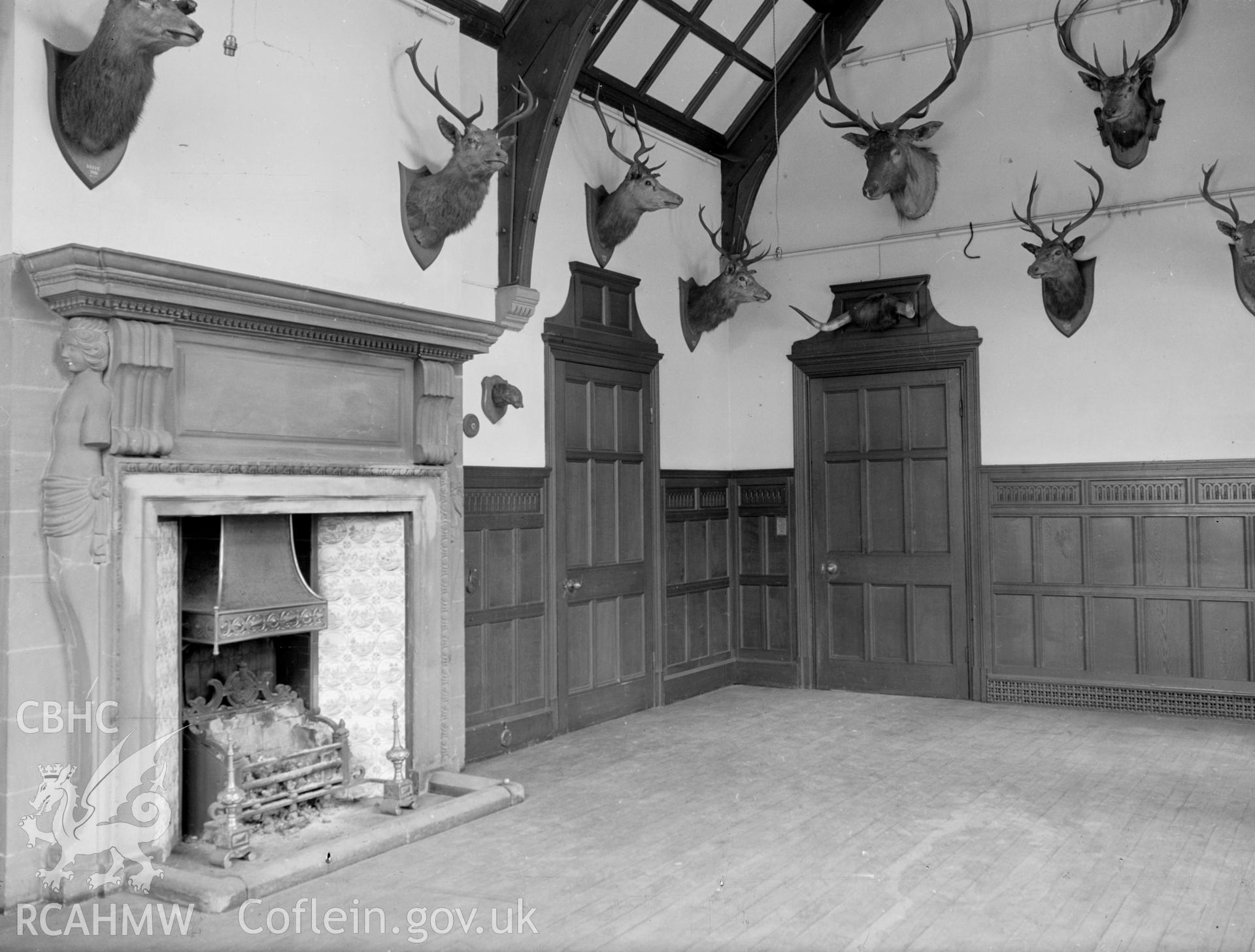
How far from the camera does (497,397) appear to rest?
627 centimetres

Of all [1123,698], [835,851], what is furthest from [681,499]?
[835,851]

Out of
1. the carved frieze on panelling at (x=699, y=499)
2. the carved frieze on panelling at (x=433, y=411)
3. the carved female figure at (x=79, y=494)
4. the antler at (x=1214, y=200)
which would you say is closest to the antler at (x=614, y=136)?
the carved frieze on panelling at (x=433, y=411)

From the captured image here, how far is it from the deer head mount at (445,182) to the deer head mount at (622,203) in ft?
Answer: 5.53

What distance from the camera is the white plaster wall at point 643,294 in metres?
6.51

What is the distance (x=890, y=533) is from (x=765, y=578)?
1.07m

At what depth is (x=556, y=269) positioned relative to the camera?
6938 mm

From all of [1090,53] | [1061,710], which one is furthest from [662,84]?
[1061,710]

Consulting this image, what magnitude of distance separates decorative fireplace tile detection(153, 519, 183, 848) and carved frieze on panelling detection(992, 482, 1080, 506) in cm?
554

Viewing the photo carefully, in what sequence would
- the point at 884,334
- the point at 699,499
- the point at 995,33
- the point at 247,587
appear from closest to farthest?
the point at 247,587, the point at 995,33, the point at 884,334, the point at 699,499

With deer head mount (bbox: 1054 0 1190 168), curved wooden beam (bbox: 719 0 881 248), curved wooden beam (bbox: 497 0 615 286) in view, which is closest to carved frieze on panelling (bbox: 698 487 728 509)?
curved wooden beam (bbox: 719 0 881 248)

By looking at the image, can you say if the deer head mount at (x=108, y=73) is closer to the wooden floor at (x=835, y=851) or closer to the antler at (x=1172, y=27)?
the wooden floor at (x=835, y=851)

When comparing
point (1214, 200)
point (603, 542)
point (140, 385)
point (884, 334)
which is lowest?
point (603, 542)

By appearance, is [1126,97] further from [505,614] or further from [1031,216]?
[505,614]

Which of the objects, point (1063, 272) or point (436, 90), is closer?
point (436, 90)
